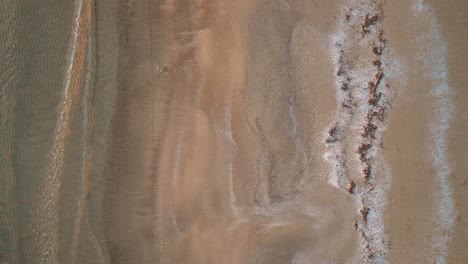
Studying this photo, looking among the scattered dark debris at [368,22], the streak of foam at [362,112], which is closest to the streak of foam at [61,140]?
the streak of foam at [362,112]

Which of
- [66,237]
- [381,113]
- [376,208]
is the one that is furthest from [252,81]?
[66,237]

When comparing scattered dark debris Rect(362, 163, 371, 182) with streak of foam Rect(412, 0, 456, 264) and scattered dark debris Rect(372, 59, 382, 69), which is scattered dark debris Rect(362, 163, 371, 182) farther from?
scattered dark debris Rect(372, 59, 382, 69)

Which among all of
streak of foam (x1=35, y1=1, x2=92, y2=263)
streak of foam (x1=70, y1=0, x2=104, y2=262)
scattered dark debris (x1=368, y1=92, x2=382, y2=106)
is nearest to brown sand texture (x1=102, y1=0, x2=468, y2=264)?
scattered dark debris (x1=368, y1=92, x2=382, y2=106)

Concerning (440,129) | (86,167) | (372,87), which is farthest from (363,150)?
(86,167)

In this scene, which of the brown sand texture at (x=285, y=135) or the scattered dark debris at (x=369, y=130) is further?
the scattered dark debris at (x=369, y=130)

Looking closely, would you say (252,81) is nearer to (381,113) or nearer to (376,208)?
(381,113)

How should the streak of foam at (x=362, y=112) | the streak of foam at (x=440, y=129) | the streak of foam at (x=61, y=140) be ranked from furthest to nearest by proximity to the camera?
the streak of foam at (x=61, y=140)
the streak of foam at (x=362, y=112)
the streak of foam at (x=440, y=129)

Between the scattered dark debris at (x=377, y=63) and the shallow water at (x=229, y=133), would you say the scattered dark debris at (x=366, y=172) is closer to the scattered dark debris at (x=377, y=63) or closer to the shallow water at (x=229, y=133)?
the shallow water at (x=229, y=133)
